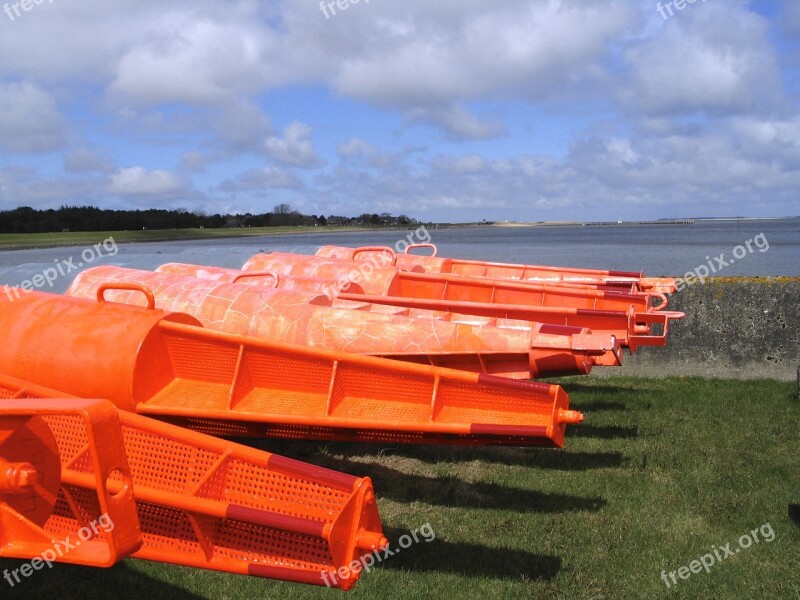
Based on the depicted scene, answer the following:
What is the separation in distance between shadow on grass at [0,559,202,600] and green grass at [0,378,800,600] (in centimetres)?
1

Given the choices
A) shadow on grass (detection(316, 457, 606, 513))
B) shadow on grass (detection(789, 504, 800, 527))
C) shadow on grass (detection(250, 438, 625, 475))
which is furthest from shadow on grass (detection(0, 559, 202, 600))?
shadow on grass (detection(789, 504, 800, 527))

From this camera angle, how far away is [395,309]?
7.74 metres

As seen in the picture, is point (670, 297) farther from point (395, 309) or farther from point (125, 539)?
point (125, 539)

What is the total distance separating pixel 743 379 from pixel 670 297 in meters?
1.40

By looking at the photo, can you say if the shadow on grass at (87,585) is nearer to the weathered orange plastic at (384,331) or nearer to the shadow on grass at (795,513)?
the weathered orange plastic at (384,331)

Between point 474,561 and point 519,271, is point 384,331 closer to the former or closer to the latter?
point 474,561

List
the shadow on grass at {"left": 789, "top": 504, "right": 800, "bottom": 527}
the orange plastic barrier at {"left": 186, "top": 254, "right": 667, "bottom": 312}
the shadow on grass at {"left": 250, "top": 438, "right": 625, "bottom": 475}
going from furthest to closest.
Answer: the orange plastic barrier at {"left": 186, "top": 254, "right": 667, "bottom": 312}
the shadow on grass at {"left": 250, "top": 438, "right": 625, "bottom": 475}
the shadow on grass at {"left": 789, "top": 504, "right": 800, "bottom": 527}

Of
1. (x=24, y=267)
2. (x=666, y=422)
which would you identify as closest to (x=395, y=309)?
(x=666, y=422)

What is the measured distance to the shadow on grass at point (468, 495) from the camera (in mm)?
5914

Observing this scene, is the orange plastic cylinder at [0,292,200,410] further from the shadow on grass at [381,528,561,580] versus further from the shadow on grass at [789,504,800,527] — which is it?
the shadow on grass at [789,504,800,527]

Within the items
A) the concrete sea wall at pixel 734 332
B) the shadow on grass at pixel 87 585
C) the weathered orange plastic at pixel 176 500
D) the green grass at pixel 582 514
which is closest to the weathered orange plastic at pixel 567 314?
the green grass at pixel 582 514

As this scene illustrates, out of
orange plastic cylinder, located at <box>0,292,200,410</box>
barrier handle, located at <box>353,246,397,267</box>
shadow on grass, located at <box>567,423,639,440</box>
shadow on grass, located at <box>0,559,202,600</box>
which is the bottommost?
shadow on grass, located at <box>0,559,202,600</box>

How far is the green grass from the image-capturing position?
4621 mm

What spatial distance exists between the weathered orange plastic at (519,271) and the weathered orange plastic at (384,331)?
11.8ft
